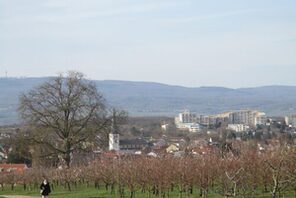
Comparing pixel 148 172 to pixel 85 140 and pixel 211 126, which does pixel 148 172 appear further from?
pixel 211 126

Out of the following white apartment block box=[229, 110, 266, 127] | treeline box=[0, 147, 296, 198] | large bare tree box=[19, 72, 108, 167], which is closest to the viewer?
treeline box=[0, 147, 296, 198]

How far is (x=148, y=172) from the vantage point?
2522 cm

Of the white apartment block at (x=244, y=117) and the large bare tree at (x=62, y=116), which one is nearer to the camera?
the large bare tree at (x=62, y=116)

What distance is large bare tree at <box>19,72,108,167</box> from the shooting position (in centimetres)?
4000

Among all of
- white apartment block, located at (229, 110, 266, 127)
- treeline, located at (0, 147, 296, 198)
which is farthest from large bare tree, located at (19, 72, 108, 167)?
white apartment block, located at (229, 110, 266, 127)

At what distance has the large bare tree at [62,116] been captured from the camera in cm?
4000

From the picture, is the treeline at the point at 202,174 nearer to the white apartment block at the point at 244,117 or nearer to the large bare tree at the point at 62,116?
the large bare tree at the point at 62,116

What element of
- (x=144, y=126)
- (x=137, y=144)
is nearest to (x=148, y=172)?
(x=137, y=144)

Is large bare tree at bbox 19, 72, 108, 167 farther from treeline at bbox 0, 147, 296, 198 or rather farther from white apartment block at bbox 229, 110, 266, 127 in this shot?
white apartment block at bbox 229, 110, 266, 127

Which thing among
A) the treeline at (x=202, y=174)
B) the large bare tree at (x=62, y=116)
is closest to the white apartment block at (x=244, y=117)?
the large bare tree at (x=62, y=116)

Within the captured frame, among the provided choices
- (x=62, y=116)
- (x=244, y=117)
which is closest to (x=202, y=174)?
(x=62, y=116)

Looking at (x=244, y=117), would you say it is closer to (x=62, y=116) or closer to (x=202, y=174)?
(x=62, y=116)

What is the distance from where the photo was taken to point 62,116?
40469mm

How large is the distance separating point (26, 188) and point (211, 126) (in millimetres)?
106990
